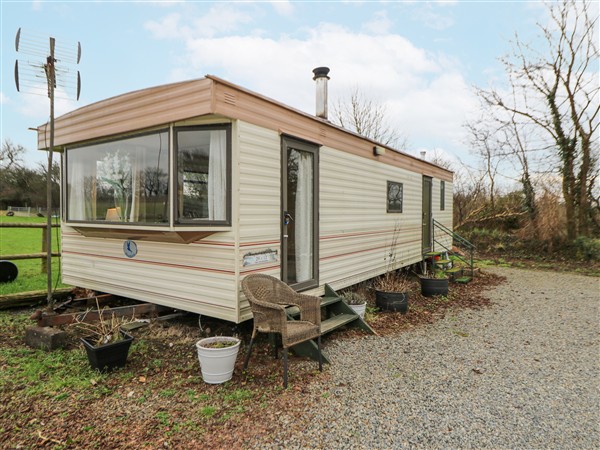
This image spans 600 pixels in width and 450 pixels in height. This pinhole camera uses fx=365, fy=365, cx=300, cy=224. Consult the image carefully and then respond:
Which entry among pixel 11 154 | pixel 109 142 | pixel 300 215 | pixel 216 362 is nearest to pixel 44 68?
pixel 109 142

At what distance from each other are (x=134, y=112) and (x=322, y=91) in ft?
10.3

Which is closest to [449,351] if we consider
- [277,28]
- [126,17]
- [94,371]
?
[94,371]

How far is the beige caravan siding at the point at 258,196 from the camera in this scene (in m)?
3.67

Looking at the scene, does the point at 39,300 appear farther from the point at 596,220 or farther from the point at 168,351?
the point at 596,220

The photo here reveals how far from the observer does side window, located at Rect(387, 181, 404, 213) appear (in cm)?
702

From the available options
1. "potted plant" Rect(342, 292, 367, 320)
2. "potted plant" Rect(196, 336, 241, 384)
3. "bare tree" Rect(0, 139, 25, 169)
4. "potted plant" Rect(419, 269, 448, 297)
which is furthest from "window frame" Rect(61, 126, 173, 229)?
"bare tree" Rect(0, 139, 25, 169)

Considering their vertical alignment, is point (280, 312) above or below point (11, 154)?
below

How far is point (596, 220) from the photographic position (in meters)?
12.6

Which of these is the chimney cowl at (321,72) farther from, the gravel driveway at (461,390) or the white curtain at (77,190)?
the gravel driveway at (461,390)

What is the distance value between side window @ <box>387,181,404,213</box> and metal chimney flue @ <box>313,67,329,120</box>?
198 cm

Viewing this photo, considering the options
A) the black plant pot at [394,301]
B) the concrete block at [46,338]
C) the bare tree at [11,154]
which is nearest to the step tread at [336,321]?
the black plant pot at [394,301]

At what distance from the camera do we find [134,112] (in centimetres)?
394

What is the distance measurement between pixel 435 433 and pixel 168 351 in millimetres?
2759

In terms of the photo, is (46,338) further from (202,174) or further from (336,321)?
(336,321)
